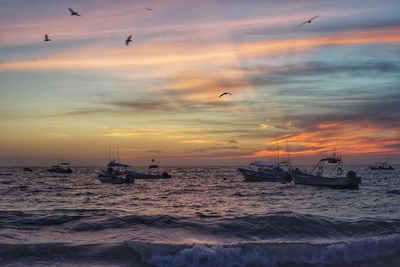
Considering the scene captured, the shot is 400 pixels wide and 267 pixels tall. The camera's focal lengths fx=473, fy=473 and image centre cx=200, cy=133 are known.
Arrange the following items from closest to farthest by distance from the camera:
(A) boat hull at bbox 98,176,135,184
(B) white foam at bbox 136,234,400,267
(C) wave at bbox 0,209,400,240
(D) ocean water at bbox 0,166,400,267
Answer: (B) white foam at bbox 136,234,400,267 < (D) ocean water at bbox 0,166,400,267 < (C) wave at bbox 0,209,400,240 < (A) boat hull at bbox 98,176,135,184

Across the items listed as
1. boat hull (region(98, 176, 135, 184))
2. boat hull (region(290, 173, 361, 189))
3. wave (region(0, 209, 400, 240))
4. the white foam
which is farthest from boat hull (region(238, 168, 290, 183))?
the white foam

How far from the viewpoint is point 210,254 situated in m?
17.8

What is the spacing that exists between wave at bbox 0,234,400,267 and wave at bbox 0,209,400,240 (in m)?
4.13

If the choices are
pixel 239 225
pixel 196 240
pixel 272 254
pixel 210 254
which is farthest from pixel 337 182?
pixel 210 254

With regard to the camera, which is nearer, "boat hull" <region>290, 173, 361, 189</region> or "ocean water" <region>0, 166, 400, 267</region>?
"ocean water" <region>0, 166, 400, 267</region>

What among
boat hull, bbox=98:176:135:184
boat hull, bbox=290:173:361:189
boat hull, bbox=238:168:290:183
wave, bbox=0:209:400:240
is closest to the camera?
wave, bbox=0:209:400:240

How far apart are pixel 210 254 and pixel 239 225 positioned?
8393 mm

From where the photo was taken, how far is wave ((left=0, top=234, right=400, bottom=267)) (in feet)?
58.1

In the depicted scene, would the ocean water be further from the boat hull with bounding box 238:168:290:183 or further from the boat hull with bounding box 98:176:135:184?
the boat hull with bounding box 238:168:290:183

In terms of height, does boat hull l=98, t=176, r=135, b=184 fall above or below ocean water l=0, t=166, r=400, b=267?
above

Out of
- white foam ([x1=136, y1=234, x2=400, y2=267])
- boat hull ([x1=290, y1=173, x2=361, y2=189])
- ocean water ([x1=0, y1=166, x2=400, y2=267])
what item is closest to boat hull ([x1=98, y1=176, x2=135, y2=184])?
boat hull ([x1=290, y1=173, x2=361, y2=189])

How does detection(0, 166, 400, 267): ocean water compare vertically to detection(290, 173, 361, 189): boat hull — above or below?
below

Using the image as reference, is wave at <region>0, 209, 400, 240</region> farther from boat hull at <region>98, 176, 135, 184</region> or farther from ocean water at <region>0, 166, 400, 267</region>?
boat hull at <region>98, 176, 135, 184</region>

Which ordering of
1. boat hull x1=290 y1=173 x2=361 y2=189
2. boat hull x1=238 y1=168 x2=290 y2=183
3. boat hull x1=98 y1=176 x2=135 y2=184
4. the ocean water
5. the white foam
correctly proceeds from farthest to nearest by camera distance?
boat hull x1=238 y1=168 x2=290 y2=183
boat hull x1=98 y1=176 x2=135 y2=184
boat hull x1=290 y1=173 x2=361 y2=189
the ocean water
the white foam
